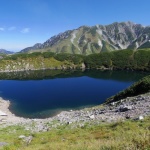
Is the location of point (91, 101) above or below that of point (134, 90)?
below

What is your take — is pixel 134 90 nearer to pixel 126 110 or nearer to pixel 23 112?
pixel 126 110

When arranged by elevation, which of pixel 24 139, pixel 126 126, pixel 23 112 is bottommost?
pixel 23 112

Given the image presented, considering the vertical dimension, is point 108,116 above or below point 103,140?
below

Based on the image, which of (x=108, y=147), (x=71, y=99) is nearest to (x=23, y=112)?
(x=71, y=99)

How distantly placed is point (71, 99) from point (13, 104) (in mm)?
23242

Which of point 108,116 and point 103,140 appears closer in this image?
point 103,140

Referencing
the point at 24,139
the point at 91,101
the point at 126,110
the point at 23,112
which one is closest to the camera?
the point at 24,139

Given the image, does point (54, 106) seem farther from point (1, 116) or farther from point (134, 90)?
point (134, 90)

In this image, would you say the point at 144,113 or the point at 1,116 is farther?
the point at 1,116

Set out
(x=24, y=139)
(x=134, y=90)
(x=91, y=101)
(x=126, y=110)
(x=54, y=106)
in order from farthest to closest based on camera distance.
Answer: (x=91, y=101) < (x=54, y=106) < (x=134, y=90) < (x=126, y=110) < (x=24, y=139)

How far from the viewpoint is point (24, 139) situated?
1133 inches

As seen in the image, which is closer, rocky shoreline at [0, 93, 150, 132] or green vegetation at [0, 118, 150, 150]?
green vegetation at [0, 118, 150, 150]

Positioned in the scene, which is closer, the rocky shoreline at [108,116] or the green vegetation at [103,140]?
the green vegetation at [103,140]

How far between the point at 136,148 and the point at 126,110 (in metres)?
28.3
